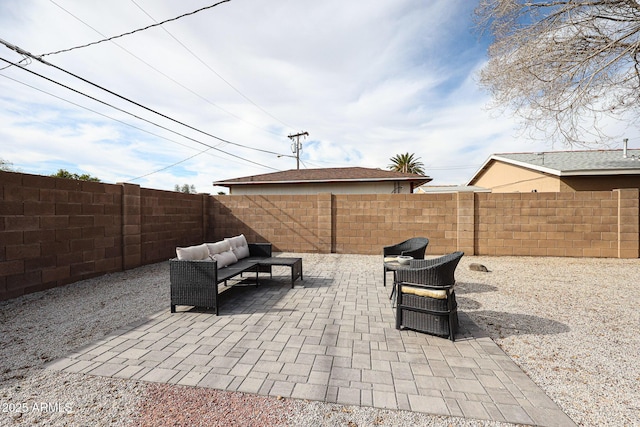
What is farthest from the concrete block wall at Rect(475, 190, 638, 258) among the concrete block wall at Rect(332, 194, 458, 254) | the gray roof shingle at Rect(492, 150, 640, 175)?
the gray roof shingle at Rect(492, 150, 640, 175)

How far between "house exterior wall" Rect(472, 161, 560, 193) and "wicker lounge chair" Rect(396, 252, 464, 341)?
38.2 ft

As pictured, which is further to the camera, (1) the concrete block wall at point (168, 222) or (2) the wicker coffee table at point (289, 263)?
(1) the concrete block wall at point (168, 222)

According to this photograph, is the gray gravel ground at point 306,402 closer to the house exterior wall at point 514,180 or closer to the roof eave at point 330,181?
the house exterior wall at point 514,180

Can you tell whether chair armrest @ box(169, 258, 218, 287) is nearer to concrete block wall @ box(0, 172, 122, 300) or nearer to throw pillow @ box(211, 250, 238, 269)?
throw pillow @ box(211, 250, 238, 269)

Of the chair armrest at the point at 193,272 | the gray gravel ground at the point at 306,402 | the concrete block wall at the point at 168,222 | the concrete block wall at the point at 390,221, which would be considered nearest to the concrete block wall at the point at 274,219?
the concrete block wall at the point at 168,222

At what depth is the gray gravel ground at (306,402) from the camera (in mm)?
1971

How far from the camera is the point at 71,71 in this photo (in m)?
6.50

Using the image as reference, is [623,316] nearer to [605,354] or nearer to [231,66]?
[605,354]

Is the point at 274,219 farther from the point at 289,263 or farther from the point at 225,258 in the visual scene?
the point at 289,263

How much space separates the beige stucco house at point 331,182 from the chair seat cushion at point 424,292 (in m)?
11.1

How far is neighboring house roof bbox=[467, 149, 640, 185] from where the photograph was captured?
1009 cm

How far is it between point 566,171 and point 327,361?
1261 centimetres

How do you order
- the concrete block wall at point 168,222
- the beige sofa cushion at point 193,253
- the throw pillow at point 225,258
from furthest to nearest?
the concrete block wall at point 168,222 < the throw pillow at point 225,258 < the beige sofa cushion at point 193,253

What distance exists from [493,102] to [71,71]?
10719 mm
